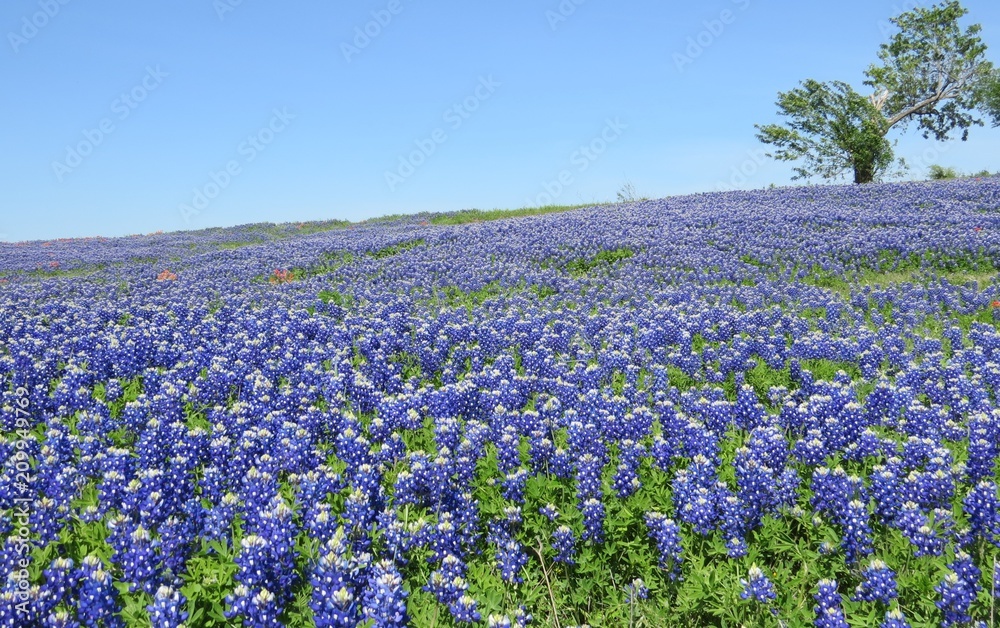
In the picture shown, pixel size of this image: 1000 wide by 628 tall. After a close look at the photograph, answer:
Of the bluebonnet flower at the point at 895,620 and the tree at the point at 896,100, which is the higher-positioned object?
the tree at the point at 896,100

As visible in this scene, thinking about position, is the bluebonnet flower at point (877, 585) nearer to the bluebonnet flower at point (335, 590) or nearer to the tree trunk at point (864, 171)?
the bluebonnet flower at point (335, 590)

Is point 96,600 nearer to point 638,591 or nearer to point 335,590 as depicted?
point 335,590

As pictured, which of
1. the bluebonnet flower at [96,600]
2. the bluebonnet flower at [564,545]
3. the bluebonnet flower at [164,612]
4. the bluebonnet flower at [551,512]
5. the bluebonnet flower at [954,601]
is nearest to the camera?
the bluebonnet flower at [164,612]

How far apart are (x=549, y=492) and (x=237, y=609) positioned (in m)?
2.31

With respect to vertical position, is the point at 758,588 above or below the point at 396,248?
below

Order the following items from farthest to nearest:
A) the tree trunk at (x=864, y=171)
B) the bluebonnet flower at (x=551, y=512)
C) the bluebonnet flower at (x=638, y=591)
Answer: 1. the tree trunk at (x=864, y=171)
2. the bluebonnet flower at (x=551, y=512)
3. the bluebonnet flower at (x=638, y=591)

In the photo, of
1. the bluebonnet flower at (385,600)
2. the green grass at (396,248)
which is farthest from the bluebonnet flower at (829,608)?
the green grass at (396,248)

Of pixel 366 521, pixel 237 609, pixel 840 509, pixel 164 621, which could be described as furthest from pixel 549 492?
pixel 164 621

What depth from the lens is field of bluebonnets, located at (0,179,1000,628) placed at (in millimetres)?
3410

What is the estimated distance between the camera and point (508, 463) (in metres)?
4.79

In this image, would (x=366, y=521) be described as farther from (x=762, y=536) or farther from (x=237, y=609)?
(x=762, y=536)

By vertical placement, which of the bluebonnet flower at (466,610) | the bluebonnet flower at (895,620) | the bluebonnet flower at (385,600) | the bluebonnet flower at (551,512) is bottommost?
the bluebonnet flower at (895,620)

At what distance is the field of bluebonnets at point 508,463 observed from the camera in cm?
341

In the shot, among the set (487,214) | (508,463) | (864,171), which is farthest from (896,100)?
(508,463)
